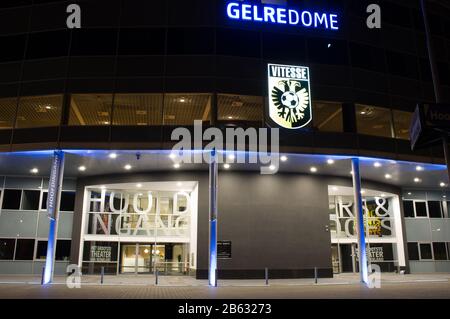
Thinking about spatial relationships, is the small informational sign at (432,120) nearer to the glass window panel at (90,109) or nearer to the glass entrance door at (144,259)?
the glass window panel at (90,109)

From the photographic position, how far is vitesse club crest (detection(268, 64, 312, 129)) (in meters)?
21.4

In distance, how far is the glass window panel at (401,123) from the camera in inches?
947

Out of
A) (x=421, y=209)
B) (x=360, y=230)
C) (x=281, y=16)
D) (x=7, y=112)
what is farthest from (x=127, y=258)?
(x=421, y=209)

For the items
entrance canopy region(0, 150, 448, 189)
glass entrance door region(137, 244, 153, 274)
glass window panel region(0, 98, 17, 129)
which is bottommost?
glass entrance door region(137, 244, 153, 274)

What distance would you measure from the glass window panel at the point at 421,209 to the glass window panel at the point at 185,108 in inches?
792

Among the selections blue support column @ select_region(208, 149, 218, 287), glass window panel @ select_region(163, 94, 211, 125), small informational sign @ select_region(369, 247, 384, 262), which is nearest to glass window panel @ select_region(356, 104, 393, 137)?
glass window panel @ select_region(163, 94, 211, 125)

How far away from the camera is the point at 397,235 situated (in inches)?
1182

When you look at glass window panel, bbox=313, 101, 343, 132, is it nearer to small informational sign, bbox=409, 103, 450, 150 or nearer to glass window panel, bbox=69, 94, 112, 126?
glass window panel, bbox=69, 94, 112, 126

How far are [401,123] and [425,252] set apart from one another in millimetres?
12523

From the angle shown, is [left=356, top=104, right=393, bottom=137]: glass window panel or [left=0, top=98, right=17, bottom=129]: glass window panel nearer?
[left=0, top=98, right=17, bottom=129]: glass window panel

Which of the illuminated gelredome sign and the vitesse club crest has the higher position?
the illuminated gelredome sign

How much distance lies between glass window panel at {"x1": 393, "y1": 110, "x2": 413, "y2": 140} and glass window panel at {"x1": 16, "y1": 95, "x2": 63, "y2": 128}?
64.4 ft

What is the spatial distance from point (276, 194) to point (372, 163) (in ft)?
19.6
